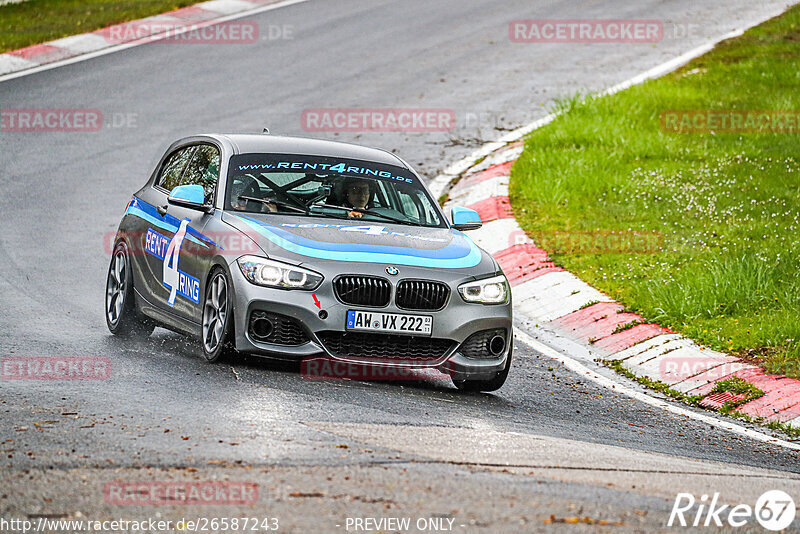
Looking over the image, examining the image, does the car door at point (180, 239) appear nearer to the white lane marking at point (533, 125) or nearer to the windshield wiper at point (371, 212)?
the windshield wiper at point (371, 212)

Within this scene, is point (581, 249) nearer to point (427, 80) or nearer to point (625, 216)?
point (625, 216)

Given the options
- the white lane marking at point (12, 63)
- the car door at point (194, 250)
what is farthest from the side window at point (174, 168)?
the white lane marking at point (12, 63)

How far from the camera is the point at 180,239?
8945mm

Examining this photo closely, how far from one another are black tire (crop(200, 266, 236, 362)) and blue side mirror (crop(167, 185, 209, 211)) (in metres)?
0.60

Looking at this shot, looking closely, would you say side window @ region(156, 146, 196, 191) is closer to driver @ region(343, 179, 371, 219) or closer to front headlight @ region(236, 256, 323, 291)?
driver @ region(343, 179, 371, 219)

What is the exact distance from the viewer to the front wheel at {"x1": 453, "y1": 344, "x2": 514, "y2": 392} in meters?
8.38

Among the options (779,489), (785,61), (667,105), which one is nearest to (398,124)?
(667,105)

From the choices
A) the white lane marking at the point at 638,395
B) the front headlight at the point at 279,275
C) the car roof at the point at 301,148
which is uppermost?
the car roof at the point at 301,148

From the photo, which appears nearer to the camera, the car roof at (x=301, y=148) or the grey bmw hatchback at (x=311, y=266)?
→ the grey bmw hatchback at (x=311, y=266)

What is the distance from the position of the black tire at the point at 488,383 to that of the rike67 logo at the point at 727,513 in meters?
2.82

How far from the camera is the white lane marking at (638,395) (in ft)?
26.7

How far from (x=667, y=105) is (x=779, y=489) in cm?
1353

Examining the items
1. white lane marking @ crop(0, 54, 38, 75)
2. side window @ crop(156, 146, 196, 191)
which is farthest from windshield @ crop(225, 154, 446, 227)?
white lane marking @ crop(0, 54, 38, 75)

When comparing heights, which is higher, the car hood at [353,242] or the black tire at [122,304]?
the car hood at [353,242]
